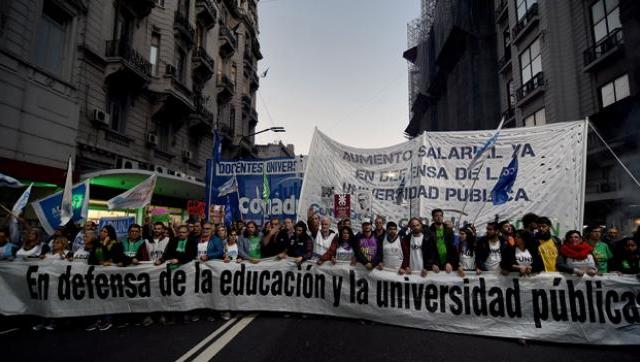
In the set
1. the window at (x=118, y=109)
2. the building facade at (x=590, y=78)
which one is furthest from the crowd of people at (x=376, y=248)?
the building facade at (x=590, y=78)

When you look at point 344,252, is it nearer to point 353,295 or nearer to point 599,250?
point 353,295

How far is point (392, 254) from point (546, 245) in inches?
87.4

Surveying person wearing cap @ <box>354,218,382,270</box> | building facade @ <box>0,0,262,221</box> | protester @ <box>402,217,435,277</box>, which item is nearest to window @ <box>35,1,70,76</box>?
building facade @ <box>0,0,262,221</box>

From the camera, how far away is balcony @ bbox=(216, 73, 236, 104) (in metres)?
25.3

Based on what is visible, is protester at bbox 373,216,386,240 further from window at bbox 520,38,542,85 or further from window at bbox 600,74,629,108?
window at bbox 520,38,542,85

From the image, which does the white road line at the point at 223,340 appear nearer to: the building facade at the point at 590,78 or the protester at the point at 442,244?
the protester at the point at 442,244

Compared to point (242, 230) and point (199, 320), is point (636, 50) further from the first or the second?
point (199, 320)

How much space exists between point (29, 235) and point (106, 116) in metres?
8.51

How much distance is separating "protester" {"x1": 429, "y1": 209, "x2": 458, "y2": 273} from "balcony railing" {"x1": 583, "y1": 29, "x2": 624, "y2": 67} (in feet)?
42.8

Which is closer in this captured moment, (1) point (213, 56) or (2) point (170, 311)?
(2) point (170, 311)

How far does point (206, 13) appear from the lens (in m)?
22.1

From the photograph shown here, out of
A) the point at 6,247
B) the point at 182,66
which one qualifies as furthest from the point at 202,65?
the point at 6,247

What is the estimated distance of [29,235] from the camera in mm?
6508

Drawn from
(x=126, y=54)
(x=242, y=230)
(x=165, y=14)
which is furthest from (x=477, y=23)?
(x=242, y=230)
